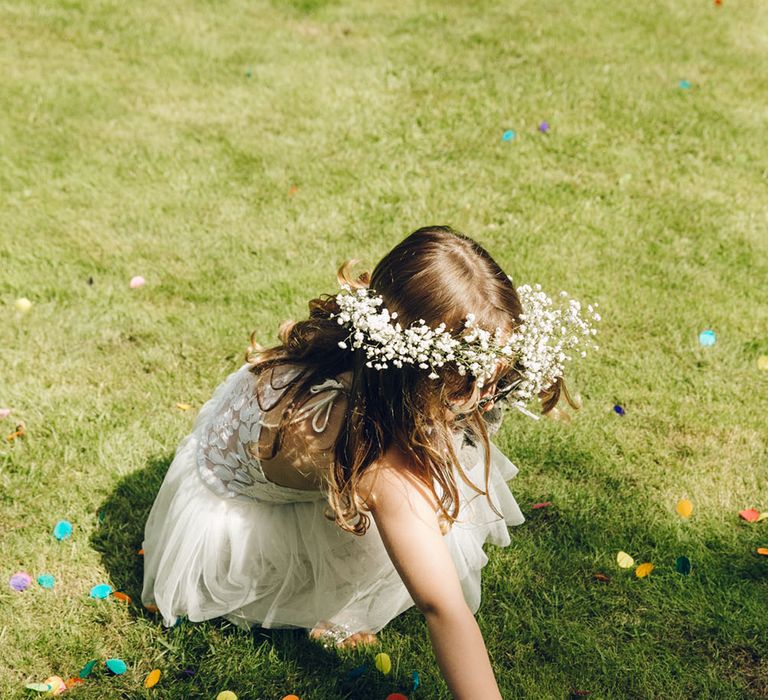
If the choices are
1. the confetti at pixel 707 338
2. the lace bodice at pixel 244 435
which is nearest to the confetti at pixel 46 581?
the lace bodice at pixel 244 435

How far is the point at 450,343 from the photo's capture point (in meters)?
1.73

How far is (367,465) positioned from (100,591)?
1.17 meters

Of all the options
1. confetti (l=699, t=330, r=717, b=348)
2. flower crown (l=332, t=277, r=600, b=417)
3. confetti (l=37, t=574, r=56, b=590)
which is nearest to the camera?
flower crown (l=332, t=277, r=600, b=417)

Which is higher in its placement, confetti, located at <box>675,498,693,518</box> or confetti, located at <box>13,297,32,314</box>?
confetti, located at <box>675,498,693,518</box>

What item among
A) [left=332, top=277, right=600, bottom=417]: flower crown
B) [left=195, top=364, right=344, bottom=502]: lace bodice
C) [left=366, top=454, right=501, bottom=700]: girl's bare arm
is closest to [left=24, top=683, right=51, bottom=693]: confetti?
[left=195, top=364, right=344, bottom=502]: lace bodice

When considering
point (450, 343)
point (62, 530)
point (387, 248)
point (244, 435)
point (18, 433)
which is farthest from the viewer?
point (387, 248)

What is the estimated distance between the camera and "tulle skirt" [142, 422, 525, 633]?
234 centimetres

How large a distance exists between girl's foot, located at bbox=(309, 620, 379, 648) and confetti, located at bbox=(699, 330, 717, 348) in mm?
2037

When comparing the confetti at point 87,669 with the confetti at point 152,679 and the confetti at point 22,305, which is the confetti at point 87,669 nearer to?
the confetti at point 152,679

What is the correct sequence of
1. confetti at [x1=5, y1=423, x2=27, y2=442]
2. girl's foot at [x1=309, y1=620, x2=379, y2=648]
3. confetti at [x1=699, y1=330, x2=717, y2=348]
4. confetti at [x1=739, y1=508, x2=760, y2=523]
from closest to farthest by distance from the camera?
girl's foot at [x1=309, y1=620, x2=379, y2=648], confetti at [x1=739, y1=508, x2=760, y2=523], confetti at [x1=5, y1=423, x2=27, y2=442], confetti at [x1=699, y1=330, x2=717, y2=348]

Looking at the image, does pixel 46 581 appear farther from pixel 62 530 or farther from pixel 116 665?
pixel 116 665

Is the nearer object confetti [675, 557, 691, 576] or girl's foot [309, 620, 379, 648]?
girl's foot [309, 620, 379, 648]

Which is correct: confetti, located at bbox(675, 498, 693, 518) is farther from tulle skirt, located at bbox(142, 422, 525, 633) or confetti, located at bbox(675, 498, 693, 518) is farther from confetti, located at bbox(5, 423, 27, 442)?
confetti, located at bbox(5, 423, 27, 442)

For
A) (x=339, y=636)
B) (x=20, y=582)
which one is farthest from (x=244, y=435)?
(x=20, y=582)
